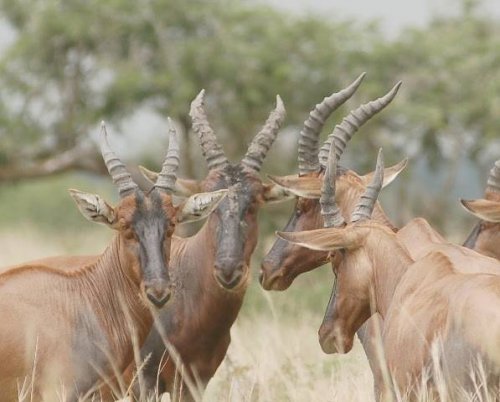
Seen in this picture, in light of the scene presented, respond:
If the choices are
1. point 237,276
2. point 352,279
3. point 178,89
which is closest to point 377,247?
point 352,279

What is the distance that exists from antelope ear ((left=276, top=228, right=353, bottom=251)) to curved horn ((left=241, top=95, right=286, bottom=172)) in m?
1.90

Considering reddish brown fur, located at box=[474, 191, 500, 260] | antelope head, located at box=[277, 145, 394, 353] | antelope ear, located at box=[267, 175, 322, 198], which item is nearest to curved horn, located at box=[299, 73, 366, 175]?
antelope ear, located at box=[267, 175, 322, 198]

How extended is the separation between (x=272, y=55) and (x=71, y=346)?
60.9 feet

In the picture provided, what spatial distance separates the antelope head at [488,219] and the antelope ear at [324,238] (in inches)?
67.5

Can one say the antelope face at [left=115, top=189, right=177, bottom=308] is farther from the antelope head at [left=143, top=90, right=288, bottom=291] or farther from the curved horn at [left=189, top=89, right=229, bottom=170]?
the curved horn at [left=189, top=89, right=229, bottom=170]

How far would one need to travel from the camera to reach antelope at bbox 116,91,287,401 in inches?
375

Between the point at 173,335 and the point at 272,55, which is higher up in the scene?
the point at 272,55

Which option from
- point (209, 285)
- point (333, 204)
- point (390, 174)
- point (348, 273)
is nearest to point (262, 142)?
point (390, 174)

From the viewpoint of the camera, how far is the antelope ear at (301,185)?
9852 mm

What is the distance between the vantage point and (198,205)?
9039 millimetres

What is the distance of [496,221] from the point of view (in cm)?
991

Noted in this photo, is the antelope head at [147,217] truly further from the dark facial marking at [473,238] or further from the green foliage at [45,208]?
the green foliage at [45,208]

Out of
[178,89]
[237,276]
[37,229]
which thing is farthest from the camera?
[37,229]

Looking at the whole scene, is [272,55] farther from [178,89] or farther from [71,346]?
[71,346]
